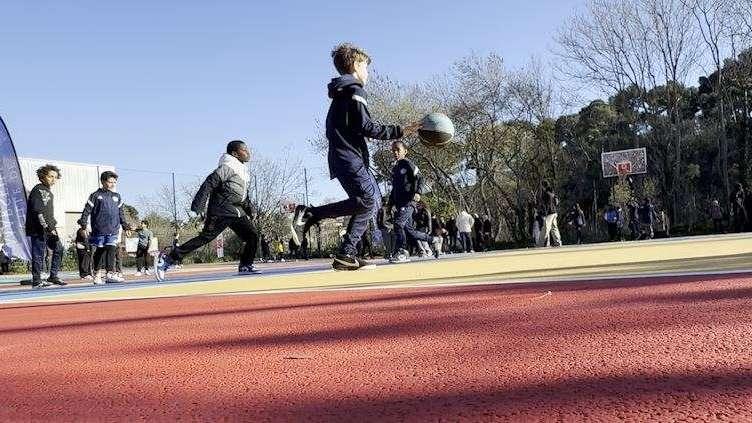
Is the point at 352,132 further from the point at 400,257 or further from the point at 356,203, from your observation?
the point at 400,257

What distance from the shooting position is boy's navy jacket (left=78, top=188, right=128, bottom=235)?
9727mm

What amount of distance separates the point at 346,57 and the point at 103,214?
567 cm

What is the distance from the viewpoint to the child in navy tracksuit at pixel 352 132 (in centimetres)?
592

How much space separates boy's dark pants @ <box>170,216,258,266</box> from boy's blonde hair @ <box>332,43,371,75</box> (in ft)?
9.84

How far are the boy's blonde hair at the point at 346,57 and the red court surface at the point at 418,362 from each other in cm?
324

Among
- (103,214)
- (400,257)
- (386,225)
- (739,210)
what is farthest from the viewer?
(739,210)

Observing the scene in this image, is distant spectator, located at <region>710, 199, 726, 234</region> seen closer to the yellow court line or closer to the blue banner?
the yellow court line

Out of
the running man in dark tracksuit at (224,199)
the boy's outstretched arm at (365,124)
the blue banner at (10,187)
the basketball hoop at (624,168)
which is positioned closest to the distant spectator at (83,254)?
the blue banner at (10,187)

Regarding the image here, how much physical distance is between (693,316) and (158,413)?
1.99m

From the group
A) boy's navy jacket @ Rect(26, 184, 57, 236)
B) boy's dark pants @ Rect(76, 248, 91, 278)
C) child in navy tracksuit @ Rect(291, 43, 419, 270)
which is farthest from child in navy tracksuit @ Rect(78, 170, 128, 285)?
boy's dark pants @ Rect(76, 248, 91, 278)

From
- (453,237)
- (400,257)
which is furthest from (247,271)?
(453,237)

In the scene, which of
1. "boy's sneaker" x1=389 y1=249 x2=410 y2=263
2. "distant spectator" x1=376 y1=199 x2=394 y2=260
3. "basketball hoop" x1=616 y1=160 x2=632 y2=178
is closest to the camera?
"boy's sneaker" x1=389 y1=249 x2=410 y2=263

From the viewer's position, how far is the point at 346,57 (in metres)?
6.12

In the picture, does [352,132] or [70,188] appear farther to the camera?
[70,188]
